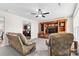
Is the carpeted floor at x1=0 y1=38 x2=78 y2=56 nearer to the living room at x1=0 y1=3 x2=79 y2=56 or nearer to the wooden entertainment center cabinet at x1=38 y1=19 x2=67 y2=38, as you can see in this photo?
the living room at x1=0 y1=3 x2=79 y2=56

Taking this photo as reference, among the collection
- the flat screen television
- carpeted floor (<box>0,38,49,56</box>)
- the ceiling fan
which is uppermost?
the ceiling fan

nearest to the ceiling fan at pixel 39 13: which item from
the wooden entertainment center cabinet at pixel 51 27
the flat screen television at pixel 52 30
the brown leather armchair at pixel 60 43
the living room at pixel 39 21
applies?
the living room at pixel 39 21

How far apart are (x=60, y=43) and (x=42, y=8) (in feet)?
2.99

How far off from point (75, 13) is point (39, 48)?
1118mm

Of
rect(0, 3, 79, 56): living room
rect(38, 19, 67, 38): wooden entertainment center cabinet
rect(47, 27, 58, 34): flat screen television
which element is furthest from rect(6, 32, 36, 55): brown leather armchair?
rect(47, 27, 58, 34): flat screen television

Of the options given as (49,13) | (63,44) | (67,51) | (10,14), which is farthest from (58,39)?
(10,14)

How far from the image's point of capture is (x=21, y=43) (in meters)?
2.57

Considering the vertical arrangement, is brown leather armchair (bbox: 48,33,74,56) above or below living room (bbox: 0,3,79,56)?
below

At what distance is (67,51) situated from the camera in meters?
2.45

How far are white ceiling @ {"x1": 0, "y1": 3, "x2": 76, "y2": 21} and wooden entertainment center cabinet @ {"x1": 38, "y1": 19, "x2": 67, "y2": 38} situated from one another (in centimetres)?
11

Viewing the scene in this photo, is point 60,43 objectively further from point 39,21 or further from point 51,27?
point 39,21

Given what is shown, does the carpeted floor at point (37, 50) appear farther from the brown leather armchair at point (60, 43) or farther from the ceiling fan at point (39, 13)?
the ceiling fan at point (39, 13)

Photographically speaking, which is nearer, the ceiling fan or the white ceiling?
the white ceiling

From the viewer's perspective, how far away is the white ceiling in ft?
7.33
